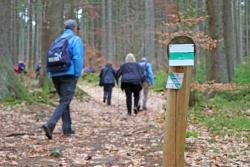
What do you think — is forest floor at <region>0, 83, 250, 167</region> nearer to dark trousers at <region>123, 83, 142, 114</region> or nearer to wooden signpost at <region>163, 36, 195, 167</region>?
wooden signpost at <region>163, 36, 195, 167</region>

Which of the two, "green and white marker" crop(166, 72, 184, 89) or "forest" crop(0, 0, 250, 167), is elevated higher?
"green and white marker" crop(166, 72, 184, 89)

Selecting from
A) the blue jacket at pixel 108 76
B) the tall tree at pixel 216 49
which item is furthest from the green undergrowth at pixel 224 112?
the blue jacket at pixel 108 76

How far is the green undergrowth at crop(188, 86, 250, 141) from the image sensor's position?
32.3 feet

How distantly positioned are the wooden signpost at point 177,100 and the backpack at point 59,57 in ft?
12.2

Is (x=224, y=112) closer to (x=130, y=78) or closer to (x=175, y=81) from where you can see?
(x=130, y=78)

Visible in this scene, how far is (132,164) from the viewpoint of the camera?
6.29 metres

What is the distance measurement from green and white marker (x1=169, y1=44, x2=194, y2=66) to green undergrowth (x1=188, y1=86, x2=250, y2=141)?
4.36 meters

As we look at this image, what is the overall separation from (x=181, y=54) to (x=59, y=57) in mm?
3810

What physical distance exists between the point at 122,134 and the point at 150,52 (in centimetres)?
2646

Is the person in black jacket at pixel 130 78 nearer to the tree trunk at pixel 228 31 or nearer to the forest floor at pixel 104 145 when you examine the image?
the forest floor at pixel 104 145

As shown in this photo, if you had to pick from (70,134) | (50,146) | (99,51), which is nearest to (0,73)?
(70,134)

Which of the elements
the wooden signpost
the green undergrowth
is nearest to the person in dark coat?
the green undergrowth

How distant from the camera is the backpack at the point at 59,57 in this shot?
8076 millimetres

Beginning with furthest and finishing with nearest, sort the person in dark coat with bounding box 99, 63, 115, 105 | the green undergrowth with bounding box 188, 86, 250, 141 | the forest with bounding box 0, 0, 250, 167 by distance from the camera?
the person in dark coat with bounding box 99, 63, 115, 105
the green undergrowth with bounding box 188, 86, 250, 141
the forest with bounding box 0, 0, 250, 167
